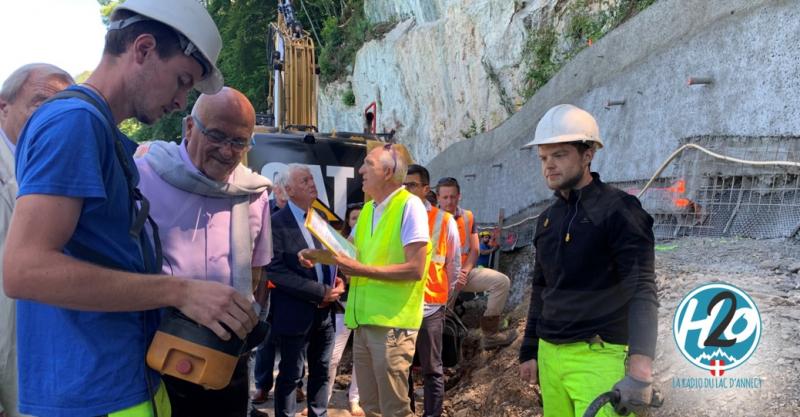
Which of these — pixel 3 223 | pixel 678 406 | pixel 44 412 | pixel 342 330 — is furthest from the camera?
pixel 342 330

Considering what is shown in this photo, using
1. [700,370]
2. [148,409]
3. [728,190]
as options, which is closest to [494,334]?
[728,190]

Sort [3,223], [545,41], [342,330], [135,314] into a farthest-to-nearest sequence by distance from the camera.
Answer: [545,41] < [342,330] < [3,223] < [135,314]

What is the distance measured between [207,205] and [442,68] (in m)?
15.8

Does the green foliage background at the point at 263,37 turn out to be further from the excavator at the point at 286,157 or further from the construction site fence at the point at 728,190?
→ the construction site fence at the point at 728,190

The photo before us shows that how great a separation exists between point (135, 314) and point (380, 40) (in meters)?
21.1

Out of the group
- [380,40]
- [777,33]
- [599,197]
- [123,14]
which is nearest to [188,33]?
[123,14]

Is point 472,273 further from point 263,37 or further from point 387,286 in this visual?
point 263,37

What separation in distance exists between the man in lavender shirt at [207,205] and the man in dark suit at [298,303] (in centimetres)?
165

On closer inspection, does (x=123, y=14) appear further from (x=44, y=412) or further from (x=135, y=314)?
(x=44, y=412)

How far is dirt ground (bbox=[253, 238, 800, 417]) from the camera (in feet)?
9.07

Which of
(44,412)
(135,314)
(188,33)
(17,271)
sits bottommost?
(44,412)

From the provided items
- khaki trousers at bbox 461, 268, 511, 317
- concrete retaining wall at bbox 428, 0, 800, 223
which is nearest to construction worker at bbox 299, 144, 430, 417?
khaki trousers at bbox 461, 268, 511, 317

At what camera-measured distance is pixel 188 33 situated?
5.27 ft

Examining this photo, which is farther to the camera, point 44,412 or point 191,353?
point 191,353
